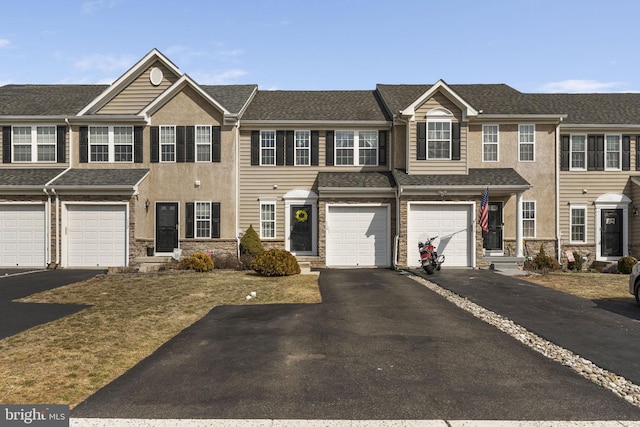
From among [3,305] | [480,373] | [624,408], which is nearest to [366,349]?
[480,373]

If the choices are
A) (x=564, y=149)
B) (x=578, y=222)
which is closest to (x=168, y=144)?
(x=564, y=149)

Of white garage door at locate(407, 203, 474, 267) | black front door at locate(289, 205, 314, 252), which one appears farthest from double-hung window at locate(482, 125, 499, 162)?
black front door at locate(289, 205, 314, 252)

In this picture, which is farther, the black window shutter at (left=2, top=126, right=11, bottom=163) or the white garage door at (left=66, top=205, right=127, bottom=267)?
the black window shutter at (left=2, top=126, right=11, bottom=163)

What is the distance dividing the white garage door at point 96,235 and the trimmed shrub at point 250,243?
5.20 m

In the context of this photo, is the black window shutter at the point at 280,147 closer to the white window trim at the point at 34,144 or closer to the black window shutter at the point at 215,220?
the black window shutter at the point at 215,220

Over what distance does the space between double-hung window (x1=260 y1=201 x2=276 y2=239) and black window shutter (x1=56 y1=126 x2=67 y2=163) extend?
9.74 meters

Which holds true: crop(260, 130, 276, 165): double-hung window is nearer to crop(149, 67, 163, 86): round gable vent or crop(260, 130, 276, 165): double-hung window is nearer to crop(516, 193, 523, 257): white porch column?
crop(149, 67, 163, 86): round gable vent

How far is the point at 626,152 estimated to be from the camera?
70.6 ft

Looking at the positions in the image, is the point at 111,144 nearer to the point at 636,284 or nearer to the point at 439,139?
the point at 439,139

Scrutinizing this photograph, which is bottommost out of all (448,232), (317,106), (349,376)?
(349,376)

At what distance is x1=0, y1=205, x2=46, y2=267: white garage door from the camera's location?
1944 cm

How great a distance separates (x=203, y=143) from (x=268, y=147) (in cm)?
304

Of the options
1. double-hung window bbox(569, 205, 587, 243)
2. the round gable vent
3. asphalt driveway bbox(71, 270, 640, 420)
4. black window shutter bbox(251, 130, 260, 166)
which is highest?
the round gable vent

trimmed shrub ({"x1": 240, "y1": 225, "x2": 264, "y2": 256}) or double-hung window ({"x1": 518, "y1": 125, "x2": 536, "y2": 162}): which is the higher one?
double-hung window ({"x1": 518, "y1": 125, "x2": 536, "y2": 162})
